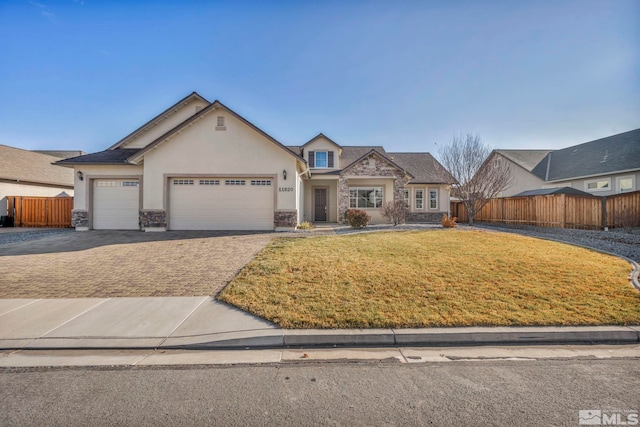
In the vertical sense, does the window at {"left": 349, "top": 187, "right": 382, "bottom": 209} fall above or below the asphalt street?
above

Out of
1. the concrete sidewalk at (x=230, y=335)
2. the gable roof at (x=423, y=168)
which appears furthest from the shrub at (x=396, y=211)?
the concrete sidewalk at (x=230, y=335)

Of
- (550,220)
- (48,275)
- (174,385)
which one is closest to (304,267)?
(174,385)

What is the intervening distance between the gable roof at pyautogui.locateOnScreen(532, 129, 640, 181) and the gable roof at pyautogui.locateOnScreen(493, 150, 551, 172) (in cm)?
58

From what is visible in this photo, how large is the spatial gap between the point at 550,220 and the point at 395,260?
14.3 metres

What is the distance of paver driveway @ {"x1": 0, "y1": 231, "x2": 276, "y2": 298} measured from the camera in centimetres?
570

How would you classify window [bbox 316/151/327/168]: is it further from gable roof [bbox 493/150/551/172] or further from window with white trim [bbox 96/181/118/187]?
gable roof [bbox 493/150/551/172]

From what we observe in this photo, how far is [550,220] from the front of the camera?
627 inches

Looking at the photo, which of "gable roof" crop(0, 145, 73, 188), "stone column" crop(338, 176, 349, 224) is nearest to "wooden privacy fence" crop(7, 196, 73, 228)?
"gable roof" crop(0, 145, 73, 188)

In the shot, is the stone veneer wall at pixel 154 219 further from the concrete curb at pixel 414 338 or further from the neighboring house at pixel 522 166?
the neighboring house at pixel 522 166

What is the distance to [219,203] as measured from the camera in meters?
13.8

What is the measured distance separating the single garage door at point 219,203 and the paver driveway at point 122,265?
6.43ft

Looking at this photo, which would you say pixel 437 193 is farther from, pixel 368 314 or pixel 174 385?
pixel 174 385

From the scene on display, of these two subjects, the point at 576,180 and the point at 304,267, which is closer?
the point at 304,267

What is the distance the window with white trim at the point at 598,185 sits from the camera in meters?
20.9
